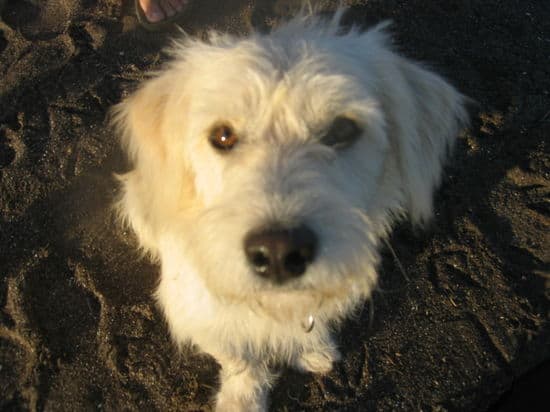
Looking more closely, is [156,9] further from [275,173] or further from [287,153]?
[275,173]

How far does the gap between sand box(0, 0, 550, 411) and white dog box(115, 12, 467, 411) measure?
53 cm

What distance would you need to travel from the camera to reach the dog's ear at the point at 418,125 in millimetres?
2295

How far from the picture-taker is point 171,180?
7.37 feet

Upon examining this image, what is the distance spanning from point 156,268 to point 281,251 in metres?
1.93

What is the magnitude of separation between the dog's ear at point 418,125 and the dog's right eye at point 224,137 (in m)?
0.78

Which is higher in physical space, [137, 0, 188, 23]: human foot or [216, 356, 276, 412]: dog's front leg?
[137, 0, 188, 23]: human foot

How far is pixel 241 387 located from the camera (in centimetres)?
279

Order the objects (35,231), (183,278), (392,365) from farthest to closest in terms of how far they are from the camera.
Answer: (35,231), (392,365), (183,278)

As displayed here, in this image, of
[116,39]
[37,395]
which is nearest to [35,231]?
[37,395]

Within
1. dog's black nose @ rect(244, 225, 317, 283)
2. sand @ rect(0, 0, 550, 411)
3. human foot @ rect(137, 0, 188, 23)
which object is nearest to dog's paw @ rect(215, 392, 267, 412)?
sand @ rect(0, 0, 550, 411)

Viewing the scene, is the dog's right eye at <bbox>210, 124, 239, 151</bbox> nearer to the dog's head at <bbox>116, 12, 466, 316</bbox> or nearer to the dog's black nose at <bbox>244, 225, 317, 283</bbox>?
the dog's head at <bbox>116, 12, 466, 316</bbox>

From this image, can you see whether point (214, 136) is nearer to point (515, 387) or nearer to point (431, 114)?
point (431, 114)

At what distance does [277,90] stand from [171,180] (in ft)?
2.26

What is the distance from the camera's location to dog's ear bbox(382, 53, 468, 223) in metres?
2.29
